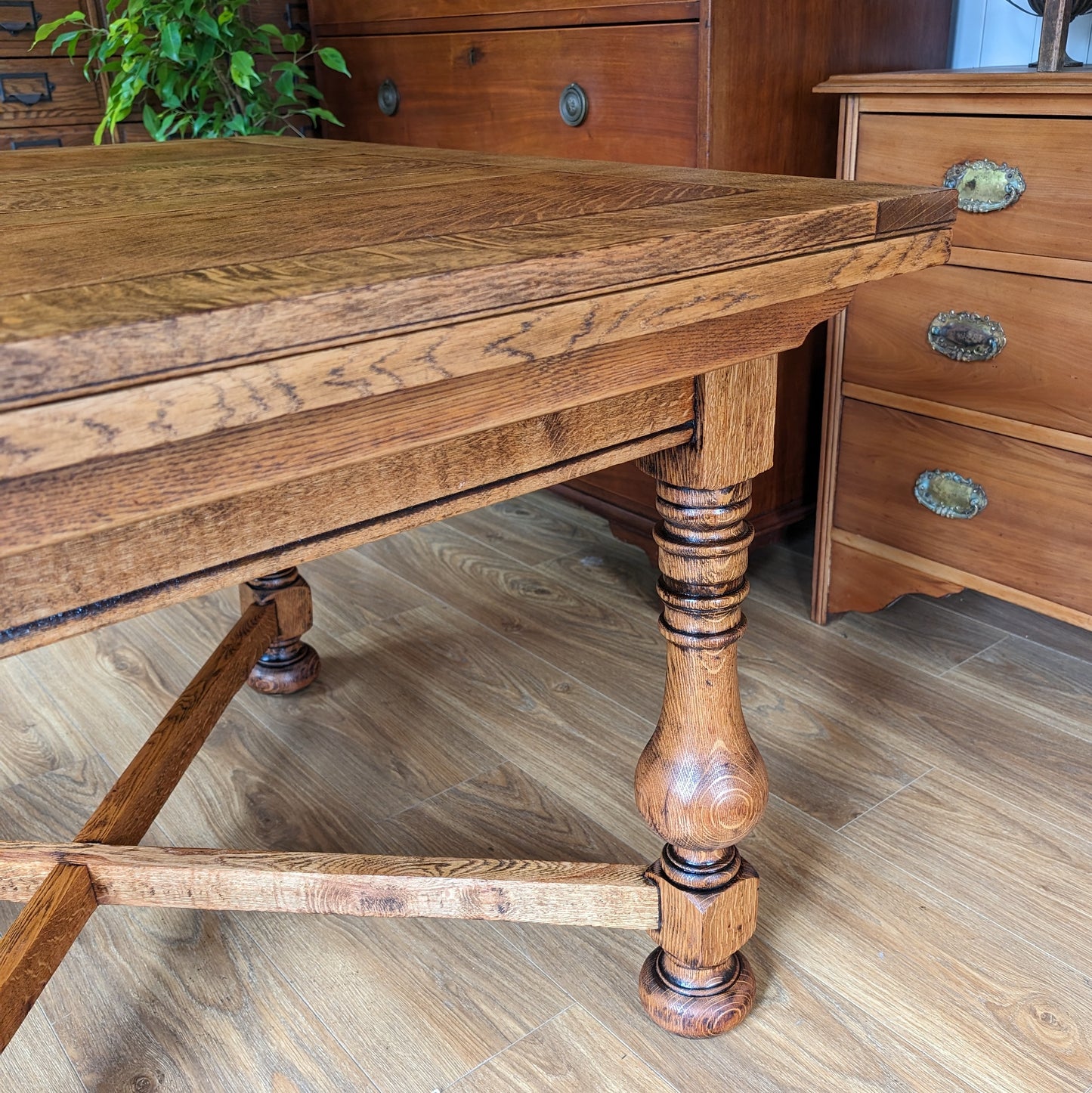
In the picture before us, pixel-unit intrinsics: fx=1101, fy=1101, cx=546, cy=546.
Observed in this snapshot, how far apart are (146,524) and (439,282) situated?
18 centimetres

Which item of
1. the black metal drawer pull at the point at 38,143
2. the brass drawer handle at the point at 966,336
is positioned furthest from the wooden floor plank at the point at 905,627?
the black metal drawer pull at the point at 38,143

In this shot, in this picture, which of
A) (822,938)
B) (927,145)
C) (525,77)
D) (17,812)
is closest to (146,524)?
(822,938)

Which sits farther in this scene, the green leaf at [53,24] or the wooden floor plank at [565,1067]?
the green leaf at [53,24]

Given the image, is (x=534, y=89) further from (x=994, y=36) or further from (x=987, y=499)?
(x=987, y=499)

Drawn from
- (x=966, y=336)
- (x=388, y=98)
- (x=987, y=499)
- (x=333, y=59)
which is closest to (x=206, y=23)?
(x=333, y=59)

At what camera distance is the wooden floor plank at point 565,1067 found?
0.87m

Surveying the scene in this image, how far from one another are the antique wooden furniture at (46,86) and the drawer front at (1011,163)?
1.37m

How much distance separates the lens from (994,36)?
1.62 m

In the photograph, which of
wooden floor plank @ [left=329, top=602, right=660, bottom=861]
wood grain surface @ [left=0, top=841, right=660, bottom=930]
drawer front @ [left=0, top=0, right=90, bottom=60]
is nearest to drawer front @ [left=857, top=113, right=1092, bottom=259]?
wooden floor plank @ [left=329, top=602, right=660, bottom=861]

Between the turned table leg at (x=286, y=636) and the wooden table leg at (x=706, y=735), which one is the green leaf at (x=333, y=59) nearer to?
the turned table leg at (x=286, y=636)

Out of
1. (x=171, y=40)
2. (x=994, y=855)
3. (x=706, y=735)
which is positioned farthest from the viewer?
(x=171, y=40)

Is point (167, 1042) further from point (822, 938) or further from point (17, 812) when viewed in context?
point (822, 938)

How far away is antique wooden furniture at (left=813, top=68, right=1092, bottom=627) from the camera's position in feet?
3.85

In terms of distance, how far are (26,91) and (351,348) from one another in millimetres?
1856
